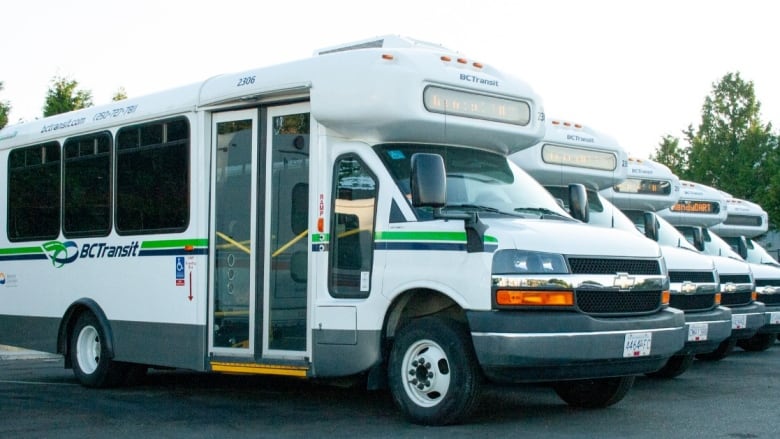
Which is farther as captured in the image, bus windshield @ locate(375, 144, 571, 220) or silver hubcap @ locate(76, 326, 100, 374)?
silver hubcap @ locate(76, 326, 100, 374)

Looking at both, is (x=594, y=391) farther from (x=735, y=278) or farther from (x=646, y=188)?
(x=646, y=188)

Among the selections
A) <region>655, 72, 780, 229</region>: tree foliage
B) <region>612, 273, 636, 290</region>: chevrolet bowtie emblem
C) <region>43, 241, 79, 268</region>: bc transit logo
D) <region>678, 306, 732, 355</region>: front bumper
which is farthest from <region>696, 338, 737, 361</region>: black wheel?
<region>655, 72, 780, 229</region>: tree foliage

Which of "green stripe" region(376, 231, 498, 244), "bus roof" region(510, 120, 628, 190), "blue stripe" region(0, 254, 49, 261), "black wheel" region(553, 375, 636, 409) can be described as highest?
"bus roof" region(510, 120, 628, 190)

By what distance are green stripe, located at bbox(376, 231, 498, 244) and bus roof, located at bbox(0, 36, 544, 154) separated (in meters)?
0.88

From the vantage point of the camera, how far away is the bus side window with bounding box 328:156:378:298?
28.5 ft

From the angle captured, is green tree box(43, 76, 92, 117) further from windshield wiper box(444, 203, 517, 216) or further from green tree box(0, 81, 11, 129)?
windshield wiper box(444, 203, 517, 216)

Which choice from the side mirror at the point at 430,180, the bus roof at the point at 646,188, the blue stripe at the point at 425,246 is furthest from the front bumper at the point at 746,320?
the side mirror at the point at 430,180

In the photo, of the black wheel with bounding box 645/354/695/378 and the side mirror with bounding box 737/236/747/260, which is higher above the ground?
the side mirror with bounding box 737/236/747/260

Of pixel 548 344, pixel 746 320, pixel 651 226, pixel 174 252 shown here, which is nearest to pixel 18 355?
pixel 174 252

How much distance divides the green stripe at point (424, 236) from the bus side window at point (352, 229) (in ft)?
0.55

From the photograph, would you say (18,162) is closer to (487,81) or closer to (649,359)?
(487,81)

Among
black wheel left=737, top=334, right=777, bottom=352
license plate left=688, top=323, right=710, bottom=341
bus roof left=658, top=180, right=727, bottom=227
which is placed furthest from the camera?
bus roof left=658, top=180, right=727, bottom=227

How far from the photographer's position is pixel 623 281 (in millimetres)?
8188

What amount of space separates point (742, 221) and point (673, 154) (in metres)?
36.1
